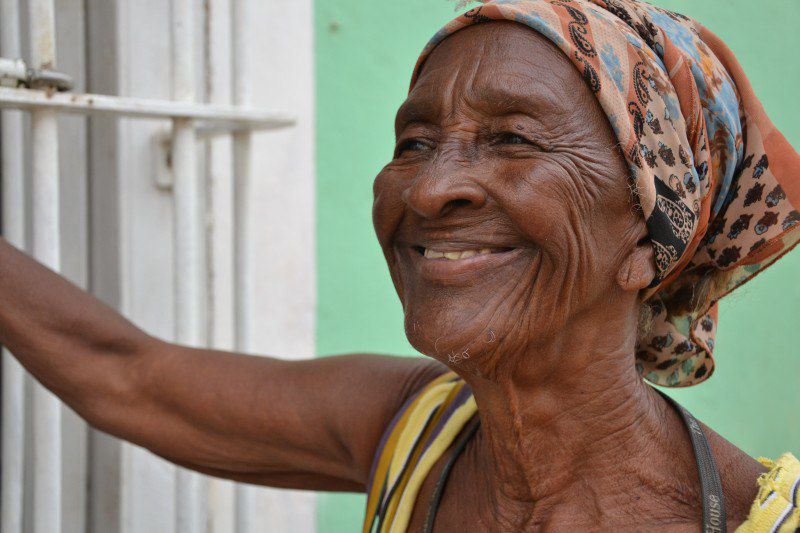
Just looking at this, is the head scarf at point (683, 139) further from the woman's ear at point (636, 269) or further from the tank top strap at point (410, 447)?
the tank top strap at point (410, 447)

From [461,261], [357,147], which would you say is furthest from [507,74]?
[357,147]

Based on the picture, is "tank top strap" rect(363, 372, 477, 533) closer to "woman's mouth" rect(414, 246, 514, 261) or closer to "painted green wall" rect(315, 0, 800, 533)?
"woman's mouth" rect(414, 246, 514, 261)

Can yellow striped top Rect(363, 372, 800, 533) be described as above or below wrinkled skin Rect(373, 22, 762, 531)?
below

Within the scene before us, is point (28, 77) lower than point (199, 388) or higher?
higher

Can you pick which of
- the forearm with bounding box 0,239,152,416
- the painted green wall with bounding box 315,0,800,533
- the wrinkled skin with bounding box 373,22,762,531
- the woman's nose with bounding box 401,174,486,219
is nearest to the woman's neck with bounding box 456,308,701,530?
the wrinkled skin with bounding box 373,22,762,531

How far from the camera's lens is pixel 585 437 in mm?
1757

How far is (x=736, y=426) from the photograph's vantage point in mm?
4012

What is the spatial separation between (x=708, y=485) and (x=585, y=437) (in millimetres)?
238

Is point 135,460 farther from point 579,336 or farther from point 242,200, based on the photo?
point 579,336

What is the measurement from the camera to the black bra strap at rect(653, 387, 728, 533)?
1.62 metres

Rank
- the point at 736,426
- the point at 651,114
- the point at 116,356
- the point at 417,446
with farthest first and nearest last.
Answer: the point at 736,426 → the point at 116,356 → the point at 417,446 → the point at 651,114

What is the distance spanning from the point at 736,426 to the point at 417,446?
2.54 metres

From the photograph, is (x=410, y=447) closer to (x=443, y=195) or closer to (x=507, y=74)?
(x=443, y=195)

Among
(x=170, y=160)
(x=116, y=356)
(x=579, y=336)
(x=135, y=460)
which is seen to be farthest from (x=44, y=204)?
(x=579, y=336)
